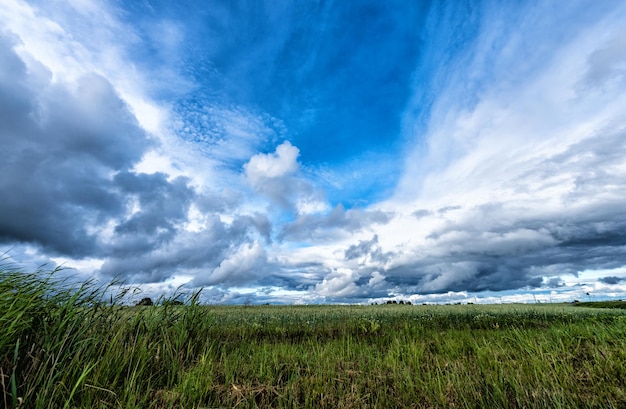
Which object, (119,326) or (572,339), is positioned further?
(572,339)

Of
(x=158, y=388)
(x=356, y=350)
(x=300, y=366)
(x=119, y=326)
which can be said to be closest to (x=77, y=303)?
(x=119, y=326)

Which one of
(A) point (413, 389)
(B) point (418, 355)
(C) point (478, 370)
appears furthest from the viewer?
(B) point (418, 355)

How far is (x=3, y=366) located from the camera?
497cm

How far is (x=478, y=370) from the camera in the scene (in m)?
6.59

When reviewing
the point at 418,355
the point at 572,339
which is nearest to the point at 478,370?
the point at 418,355

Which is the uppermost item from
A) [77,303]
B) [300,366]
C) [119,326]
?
[77,303]

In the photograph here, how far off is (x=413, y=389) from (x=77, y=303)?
713cm

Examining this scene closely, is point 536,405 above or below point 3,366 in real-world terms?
below

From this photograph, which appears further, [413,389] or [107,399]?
[413,389]

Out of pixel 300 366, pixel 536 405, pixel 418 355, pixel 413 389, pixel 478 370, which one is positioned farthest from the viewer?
pixel 418 355

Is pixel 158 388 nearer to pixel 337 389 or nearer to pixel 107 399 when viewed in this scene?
pixel 107 399

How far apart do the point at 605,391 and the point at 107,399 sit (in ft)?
26.7

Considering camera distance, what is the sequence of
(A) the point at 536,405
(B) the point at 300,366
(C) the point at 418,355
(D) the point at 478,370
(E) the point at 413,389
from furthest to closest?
(C) the point at 418,355 < (B) the point at 300,366 < (D) the point at 478,370 < (E) the point at 413,389 < (A) the point at 536,405

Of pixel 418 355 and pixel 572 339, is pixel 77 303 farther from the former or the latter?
pixel 572 339
